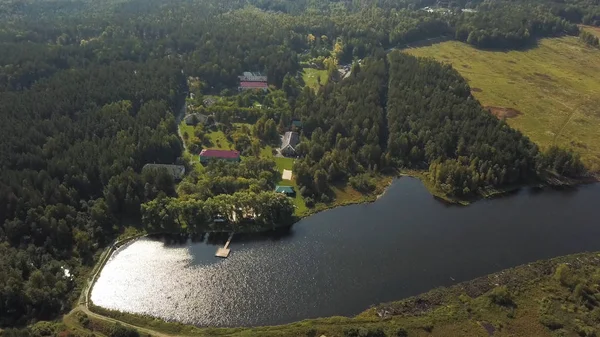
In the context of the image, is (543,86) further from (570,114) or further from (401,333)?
(401,333)

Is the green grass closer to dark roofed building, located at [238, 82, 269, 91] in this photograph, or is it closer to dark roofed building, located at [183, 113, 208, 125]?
dark roofed building, located at [183, 113, 208, 125]

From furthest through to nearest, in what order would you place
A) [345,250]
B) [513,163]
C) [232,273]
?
[513,163] < [345,250] < [232,273]

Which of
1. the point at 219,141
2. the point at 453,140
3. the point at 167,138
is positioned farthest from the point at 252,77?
the point at 453,140

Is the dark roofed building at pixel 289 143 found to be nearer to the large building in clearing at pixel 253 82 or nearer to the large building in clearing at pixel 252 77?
the large building in clearing at pixel 253 82

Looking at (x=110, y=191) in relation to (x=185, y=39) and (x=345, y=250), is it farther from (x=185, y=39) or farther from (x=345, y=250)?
(x=185, y=39)

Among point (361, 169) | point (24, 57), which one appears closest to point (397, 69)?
point (361, 169)

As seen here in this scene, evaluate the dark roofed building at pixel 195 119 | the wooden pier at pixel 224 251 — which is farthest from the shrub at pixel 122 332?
the dark roofed building at pixel 195 119

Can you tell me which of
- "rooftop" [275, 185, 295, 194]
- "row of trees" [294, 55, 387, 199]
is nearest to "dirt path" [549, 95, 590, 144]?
"row of trees" [294, 55, 387, 199]

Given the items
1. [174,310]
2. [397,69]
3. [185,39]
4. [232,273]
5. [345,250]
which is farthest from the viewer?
[185,39]
